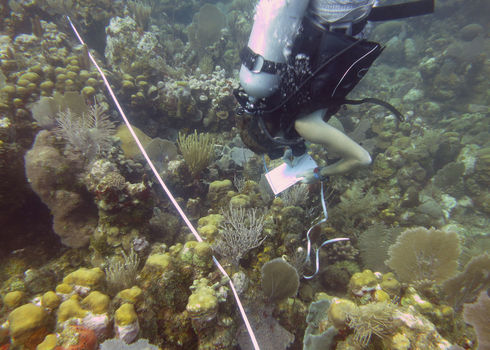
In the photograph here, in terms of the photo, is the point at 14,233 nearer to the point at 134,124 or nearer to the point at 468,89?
the point at 134,124

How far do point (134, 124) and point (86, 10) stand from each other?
6.73 meters

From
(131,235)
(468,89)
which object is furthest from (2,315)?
(468,89)

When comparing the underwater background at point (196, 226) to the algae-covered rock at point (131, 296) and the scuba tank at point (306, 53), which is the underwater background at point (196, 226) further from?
the scuba tank at point (306, 53)

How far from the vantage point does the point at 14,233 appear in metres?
3.17

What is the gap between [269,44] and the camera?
2080mm

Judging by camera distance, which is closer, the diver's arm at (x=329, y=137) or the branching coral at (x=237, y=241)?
the diver's arm at (x=329, y=137)

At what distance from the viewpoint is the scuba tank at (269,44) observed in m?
1.92

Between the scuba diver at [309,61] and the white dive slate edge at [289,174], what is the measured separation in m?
0.52

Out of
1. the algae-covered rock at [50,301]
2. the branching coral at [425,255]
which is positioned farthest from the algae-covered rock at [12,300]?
the branching coral at [425,255]

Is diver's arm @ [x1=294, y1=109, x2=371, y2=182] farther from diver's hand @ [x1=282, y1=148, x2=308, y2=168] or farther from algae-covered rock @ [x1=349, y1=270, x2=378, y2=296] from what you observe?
algae-covered rock @ [x1=349, y1=270, x2=378, y2=296]

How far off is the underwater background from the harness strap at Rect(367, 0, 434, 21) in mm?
179

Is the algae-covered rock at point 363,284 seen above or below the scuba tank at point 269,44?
below

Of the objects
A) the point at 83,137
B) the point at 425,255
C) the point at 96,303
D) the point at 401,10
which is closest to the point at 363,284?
the point at 425,255

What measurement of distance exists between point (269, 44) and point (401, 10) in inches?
53.8
